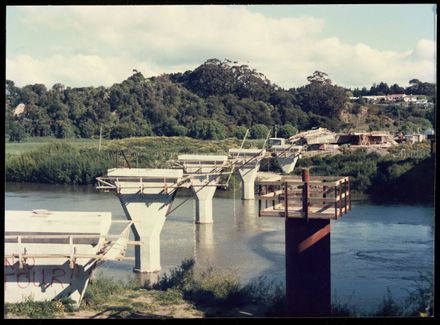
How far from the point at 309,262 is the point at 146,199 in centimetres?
483

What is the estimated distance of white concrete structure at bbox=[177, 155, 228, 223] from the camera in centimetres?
1816

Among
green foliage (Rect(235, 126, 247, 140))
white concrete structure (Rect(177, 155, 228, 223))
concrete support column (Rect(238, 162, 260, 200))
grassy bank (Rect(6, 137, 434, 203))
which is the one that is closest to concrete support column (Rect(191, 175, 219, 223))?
white concrete structure (Rect(177, 155, 228, 223))

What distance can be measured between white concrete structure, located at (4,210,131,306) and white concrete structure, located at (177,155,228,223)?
21.3ft

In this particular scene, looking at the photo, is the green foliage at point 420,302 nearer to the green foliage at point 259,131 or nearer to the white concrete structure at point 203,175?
the white concrete structure at point 203,175

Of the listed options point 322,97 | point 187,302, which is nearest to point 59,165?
point 322,97

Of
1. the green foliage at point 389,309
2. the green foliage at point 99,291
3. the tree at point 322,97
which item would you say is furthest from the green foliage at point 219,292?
the tree at point 322,97

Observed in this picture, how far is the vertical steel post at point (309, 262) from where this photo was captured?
980 cm

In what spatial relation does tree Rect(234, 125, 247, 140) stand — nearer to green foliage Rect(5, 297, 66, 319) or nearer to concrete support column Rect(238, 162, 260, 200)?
concrete support column Rect(238, 162, 260, 200)

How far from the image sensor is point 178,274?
1235cm

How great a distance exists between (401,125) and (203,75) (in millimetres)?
6309

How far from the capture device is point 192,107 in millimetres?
21797

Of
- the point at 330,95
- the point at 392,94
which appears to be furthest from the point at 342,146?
the point at 392,94

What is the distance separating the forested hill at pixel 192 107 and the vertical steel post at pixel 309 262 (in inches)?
401

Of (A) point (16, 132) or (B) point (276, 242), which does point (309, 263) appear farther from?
(A) point (16, 132)
